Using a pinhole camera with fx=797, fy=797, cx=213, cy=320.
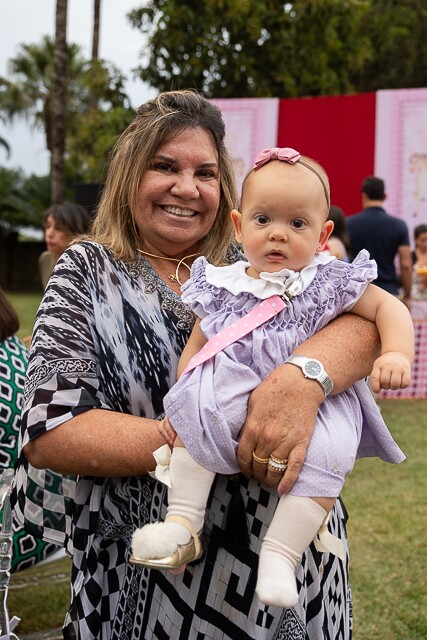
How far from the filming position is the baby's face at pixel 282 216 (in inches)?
67.9

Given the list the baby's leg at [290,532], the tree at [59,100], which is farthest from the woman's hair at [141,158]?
the tree at [59,100]

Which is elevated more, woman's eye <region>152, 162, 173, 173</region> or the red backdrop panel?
the red backdrop panel

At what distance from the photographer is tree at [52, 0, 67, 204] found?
50.7ft

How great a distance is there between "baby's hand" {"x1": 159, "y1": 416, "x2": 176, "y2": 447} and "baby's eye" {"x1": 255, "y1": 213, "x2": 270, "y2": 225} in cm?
47

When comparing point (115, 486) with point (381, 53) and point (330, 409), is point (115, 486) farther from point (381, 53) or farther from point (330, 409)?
point (381, 53)

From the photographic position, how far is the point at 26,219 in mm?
26141

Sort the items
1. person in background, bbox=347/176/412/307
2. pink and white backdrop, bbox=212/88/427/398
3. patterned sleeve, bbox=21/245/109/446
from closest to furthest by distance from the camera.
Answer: patterned sleeve, bbox=21/245/109/446 → person in background, bbox=347/176/412/307 → pink and white backdrop, bbox=212/88/427/398

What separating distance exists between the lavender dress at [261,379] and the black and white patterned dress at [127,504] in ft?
0.58

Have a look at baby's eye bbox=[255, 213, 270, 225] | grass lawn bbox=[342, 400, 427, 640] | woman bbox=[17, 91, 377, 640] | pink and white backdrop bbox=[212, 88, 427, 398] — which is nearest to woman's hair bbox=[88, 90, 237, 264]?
woman bbox=[17, 91, 377, 640]

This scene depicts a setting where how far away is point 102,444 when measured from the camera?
1.74m

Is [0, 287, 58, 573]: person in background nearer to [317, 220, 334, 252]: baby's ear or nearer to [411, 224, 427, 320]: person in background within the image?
[317, 220, 334, 252]: baby's ear

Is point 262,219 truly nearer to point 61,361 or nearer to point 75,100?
point 61,361

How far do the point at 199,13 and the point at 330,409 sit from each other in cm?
1450

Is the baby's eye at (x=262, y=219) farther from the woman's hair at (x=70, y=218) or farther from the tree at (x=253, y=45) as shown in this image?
the tree at (x=253, y=45)
